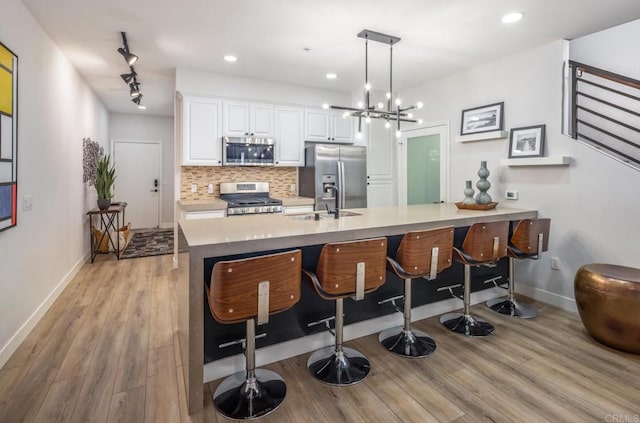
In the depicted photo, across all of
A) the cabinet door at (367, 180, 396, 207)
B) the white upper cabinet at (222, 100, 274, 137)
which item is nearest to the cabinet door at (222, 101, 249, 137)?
the white upper cabinet at (222, 100, 274, 137)

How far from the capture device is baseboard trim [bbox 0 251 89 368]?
92.0 inches

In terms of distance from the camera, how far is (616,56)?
3314mm

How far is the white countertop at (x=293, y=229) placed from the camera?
73.4 inches

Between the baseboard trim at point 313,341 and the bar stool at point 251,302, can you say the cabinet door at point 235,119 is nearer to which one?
the baseboard trim at point 313,341

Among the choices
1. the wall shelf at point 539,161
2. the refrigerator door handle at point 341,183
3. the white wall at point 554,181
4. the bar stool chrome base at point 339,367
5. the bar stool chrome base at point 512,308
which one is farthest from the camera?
the refrigerator door handle at point 341,183

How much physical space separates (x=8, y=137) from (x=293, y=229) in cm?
214

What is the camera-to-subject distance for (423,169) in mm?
4988

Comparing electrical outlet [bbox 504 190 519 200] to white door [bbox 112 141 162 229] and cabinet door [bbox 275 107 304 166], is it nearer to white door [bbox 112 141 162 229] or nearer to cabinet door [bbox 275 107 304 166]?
cabinet door [bbox 275 107 304 166]

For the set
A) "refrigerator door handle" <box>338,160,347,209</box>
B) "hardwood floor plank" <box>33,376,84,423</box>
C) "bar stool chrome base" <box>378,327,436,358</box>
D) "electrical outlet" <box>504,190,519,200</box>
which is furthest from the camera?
"refrigerator door handle" <box>338,160,347,209</box>

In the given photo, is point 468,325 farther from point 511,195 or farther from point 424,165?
point 424,165

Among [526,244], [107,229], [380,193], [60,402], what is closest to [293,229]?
[60,402]

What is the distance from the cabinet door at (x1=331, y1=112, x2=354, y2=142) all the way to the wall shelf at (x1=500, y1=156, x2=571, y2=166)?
8.06 feet

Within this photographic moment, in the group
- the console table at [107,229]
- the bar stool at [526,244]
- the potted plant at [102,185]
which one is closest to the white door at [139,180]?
the console table at [107,229]

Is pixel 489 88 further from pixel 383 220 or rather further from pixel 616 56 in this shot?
pixel 383 220
